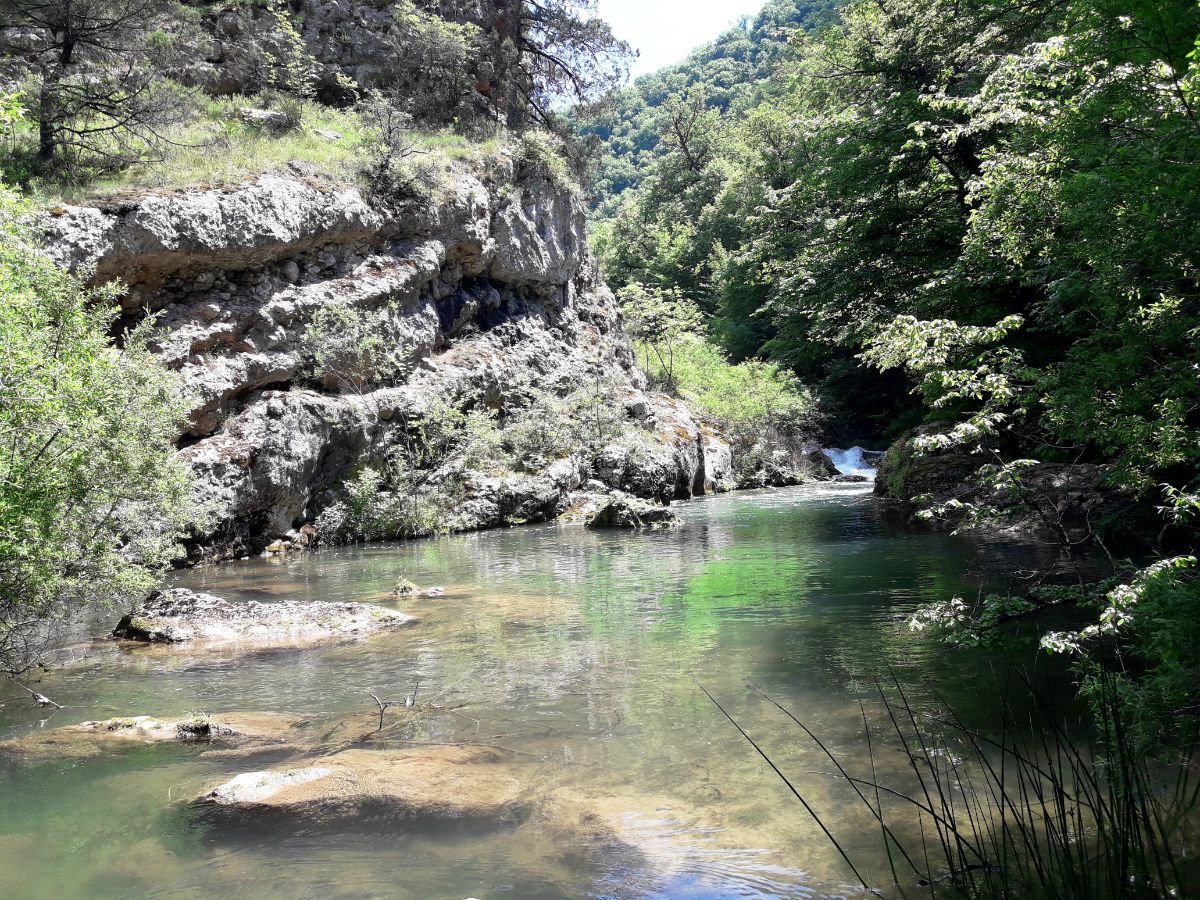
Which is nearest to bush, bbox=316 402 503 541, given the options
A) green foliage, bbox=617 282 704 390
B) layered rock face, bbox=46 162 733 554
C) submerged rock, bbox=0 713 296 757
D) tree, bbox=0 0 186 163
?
layered rock face, bbox=46 162 733 554

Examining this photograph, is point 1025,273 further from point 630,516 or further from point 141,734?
point 630,516

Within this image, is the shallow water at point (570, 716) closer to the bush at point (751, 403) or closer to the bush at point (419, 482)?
the bush at point (419, 482)

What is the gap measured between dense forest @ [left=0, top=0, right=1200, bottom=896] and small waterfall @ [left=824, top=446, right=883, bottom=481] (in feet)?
3.67

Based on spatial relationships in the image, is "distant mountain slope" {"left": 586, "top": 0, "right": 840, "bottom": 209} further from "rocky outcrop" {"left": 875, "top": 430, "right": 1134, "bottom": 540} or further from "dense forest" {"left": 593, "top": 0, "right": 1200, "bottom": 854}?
"rocky outcrop" {"left": 875, "top": 430, "right": 1134, "bottom": 540}

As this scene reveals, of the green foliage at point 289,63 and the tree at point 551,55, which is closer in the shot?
the green foliage at point 289,63

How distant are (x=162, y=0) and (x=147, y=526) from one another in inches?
746

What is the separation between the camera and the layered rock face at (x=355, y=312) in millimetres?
17891

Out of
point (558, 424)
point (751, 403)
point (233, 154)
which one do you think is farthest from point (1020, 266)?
point (751, 403)

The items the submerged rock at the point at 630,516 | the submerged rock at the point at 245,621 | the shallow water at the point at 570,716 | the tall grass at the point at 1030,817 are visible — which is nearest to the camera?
the tall grass at the point at 1030,817

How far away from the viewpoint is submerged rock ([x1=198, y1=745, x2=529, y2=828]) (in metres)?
4.56

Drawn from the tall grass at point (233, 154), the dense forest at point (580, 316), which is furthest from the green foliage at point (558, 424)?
the tall grass at point (233, 154)

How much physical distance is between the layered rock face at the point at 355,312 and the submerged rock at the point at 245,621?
201cm

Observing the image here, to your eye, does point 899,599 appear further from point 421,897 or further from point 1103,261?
point 421,897

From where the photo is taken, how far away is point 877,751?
17.4 ft
